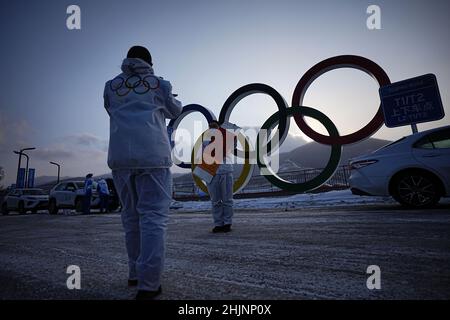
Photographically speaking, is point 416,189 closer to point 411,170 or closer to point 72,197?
point 411,170

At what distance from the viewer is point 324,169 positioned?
10.8 meters

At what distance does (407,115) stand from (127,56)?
9.59 m

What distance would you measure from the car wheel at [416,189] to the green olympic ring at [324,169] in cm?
459

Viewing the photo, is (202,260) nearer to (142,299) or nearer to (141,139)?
(142,299)

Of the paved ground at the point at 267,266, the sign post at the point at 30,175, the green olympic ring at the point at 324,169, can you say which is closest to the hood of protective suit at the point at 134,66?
the paved ground at the point at 267,266

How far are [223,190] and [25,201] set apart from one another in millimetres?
17282

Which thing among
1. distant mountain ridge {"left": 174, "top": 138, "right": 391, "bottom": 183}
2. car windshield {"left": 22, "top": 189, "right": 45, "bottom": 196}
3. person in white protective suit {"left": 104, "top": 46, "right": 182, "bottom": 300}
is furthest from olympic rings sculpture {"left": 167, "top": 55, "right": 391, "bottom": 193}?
distant mountain ridge {"left": 174, "top": 138, "right": 391, "bottom": 183}

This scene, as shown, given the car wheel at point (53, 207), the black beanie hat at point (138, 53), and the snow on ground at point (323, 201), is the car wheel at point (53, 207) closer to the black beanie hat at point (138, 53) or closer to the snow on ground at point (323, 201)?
the snow on ground at point (323, 201)

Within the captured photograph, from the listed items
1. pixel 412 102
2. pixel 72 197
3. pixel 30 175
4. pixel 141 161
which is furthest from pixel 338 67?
pixel 30 175

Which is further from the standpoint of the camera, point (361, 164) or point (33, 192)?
point (33, 192)

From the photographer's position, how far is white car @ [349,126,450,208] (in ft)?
18.4

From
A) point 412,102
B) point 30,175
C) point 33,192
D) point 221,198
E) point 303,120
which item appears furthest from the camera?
point 30,175

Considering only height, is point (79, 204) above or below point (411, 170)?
below
